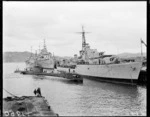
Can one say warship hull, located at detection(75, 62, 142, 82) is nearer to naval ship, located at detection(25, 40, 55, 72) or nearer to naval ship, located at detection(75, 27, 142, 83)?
naval ship, located at detection(75, 27, 142, 83)

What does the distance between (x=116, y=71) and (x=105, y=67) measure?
3.24 m

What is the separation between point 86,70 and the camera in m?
47.4

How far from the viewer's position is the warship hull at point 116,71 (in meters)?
32.7

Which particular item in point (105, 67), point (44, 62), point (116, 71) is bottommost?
point (116, 71)

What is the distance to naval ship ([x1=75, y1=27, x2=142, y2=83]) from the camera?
3309cm

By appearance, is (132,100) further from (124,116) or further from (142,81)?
(142,81)

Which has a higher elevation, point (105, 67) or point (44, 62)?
point (44, 62)

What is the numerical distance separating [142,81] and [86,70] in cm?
1586

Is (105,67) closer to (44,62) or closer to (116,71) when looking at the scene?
(116,71)

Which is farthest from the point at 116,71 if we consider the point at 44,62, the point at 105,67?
the point at 44,62

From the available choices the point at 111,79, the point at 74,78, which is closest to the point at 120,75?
the point at 111,79

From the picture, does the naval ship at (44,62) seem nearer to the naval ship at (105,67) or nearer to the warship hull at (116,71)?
the naval ship at (105,67)

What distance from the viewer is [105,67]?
38344 millimetres

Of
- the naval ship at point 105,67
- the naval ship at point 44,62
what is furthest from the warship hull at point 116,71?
the naval ship at point 44,62
